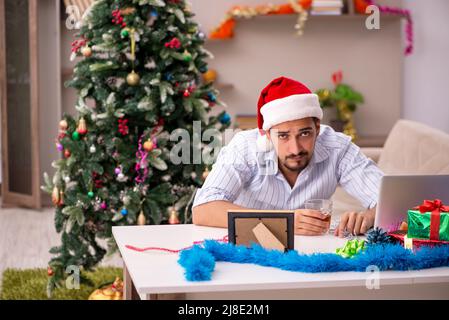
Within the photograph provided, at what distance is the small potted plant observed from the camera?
641cm

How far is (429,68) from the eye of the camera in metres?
6.19

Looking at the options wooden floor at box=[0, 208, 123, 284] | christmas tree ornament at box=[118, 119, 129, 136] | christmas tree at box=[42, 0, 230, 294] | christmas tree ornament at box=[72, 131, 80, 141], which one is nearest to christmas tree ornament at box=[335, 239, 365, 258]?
christmas tree at box=[42, 0, 230, 294]

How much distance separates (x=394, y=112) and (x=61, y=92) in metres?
2.72

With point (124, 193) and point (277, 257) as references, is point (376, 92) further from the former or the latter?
point (277, 257)

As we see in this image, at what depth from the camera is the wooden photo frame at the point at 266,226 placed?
86.5 inches

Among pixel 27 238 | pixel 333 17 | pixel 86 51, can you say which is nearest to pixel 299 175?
pixel 86 51

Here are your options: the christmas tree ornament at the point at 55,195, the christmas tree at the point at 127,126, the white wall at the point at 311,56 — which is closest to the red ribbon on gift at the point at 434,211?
the christmas tree at the point at 127,126

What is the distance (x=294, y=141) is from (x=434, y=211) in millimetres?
664

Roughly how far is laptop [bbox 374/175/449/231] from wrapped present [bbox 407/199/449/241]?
0.10m

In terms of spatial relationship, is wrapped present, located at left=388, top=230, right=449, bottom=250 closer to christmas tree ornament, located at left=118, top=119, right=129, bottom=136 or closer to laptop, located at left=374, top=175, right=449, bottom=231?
laptop, located at left=374, top=175, right=449, bottom=231

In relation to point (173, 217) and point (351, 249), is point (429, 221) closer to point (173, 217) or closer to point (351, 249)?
point (351, 249)

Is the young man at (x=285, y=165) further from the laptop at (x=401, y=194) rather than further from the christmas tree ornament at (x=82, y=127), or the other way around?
the christmas tree ornament at (x=82, y=127)

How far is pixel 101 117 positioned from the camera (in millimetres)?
3586

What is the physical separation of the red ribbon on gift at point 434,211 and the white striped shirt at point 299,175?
605 mm
